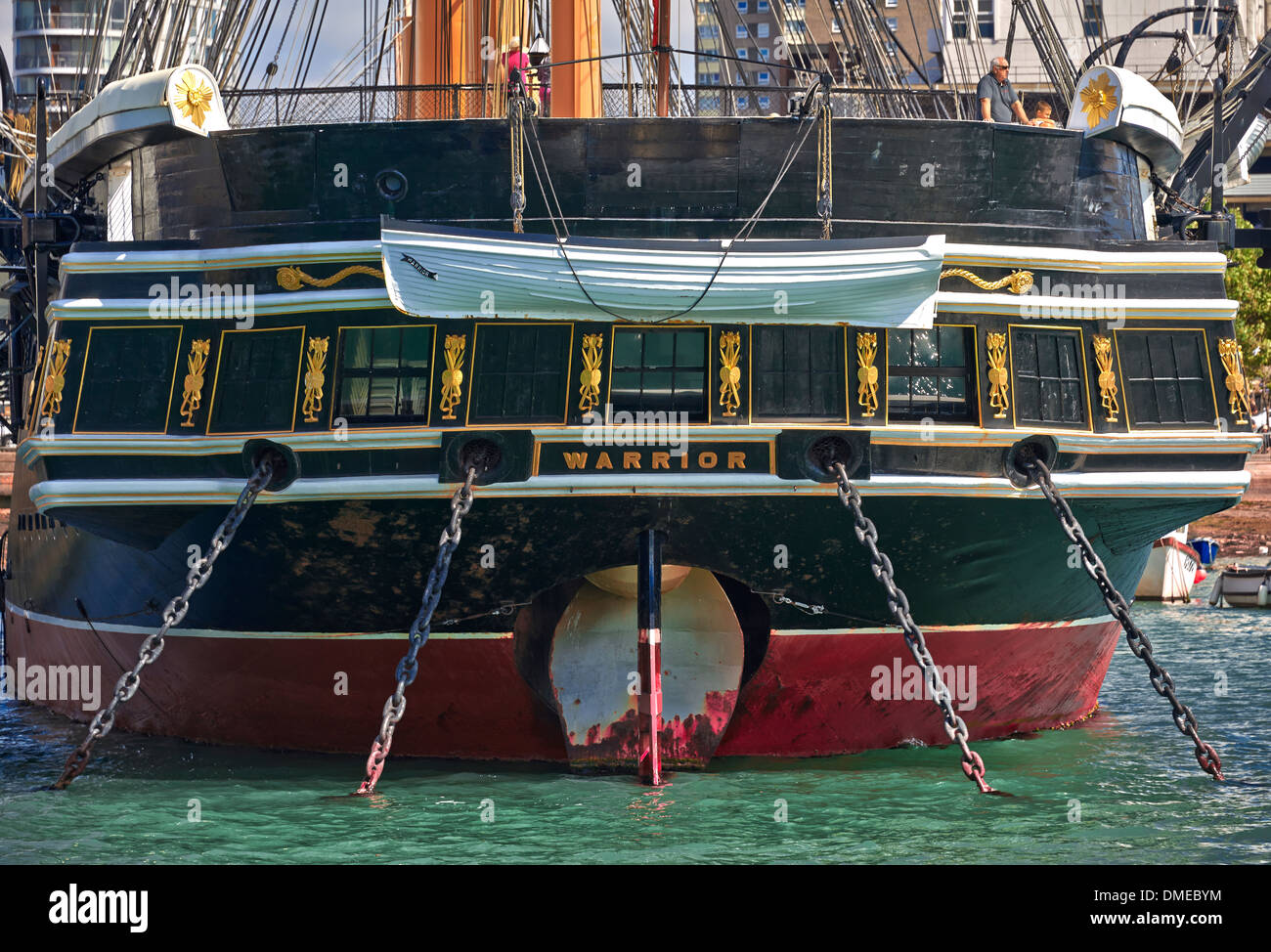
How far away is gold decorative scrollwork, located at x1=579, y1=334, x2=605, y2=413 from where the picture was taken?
44.3 feet

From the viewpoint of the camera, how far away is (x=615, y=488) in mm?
13445

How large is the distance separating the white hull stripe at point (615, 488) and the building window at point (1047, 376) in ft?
1.73

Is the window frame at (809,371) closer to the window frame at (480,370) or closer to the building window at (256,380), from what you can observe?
the window frame at (480,370)

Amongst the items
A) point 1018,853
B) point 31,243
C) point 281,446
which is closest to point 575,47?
point 31,243

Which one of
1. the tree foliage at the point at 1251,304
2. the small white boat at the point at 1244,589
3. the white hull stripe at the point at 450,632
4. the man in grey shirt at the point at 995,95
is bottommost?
the white hull stripe at the point at 450,632

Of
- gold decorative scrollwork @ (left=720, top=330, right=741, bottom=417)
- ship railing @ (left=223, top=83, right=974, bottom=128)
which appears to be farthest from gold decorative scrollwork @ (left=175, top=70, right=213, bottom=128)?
gold decorative scrollwork @ (left=720, top=330, right=741, bottom=417)

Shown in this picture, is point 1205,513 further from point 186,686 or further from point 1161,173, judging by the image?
point 186,686

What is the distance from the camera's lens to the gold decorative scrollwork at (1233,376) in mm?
14562

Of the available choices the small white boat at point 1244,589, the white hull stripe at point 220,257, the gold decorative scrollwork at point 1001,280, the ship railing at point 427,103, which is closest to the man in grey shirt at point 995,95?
the ship railing at point 427,103

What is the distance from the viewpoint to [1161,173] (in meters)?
16.5

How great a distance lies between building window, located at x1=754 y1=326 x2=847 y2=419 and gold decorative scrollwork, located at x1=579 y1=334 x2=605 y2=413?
1232 millimetres

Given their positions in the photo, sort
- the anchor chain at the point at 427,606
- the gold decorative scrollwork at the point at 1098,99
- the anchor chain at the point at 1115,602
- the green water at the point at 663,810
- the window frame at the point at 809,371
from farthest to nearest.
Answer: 1. the gold decorative scrollwork at the point at 1098,99
2. the window frame at the point at 809,371
3. the anchor chain at the point at 1115,602
4. the anchor chain at the point at 427,606
5. the green water at the point at 663,810

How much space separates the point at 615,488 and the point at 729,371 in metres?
1.26

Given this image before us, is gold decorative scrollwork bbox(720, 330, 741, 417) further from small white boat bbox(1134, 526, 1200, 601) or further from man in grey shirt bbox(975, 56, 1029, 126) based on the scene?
small white boat bbox(1134, 526, 1200, 601)
